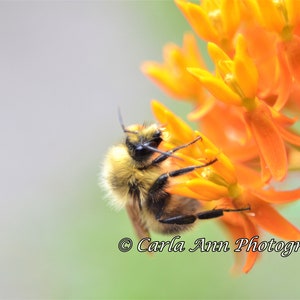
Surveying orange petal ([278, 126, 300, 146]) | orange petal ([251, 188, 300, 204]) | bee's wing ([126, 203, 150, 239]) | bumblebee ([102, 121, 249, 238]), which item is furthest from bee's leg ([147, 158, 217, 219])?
orange petal ([278, 126, 300, 146])

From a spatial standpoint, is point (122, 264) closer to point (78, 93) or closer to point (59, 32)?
point (78, 93)

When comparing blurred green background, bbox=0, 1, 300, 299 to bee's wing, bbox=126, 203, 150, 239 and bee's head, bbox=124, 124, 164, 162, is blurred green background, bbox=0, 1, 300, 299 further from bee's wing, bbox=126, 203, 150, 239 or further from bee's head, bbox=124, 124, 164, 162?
bee's head, bbox=124, 124, 164, 162

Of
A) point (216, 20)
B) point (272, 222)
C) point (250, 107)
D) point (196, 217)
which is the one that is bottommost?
point (272, 222)

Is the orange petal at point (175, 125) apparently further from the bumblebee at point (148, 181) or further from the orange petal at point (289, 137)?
the orange petal at point (289, 137)

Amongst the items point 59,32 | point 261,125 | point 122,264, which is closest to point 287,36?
point 261,125

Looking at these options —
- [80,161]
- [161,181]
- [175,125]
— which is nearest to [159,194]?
[161,181]

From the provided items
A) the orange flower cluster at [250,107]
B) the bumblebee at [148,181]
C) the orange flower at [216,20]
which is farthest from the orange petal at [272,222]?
the orange flower at [216,20]

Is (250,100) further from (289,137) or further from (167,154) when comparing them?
(167,154)
